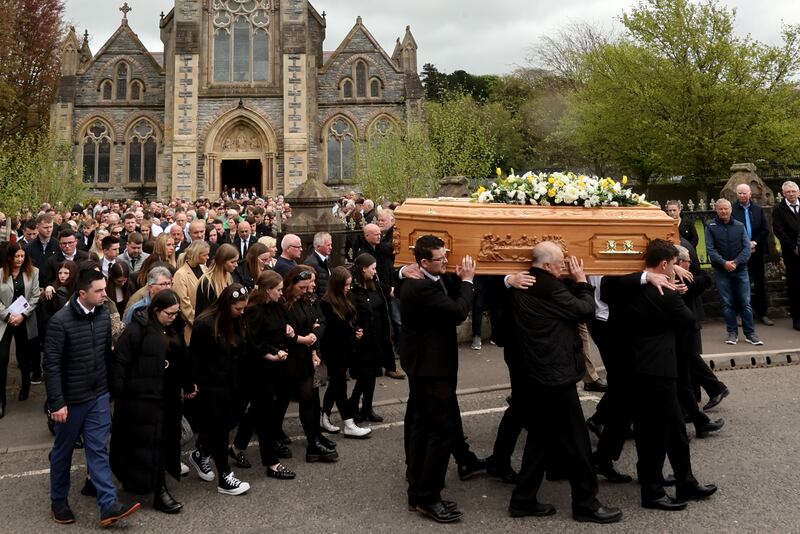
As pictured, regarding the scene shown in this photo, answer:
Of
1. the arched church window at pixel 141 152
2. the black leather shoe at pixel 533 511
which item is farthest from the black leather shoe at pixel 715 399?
the arched church window at pixel 141 152

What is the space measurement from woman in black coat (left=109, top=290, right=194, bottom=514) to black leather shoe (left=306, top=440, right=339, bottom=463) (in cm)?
123

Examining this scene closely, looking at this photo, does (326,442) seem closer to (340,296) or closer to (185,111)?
(340,296)

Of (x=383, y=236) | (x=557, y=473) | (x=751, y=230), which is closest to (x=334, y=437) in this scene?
(x=557, y=473)

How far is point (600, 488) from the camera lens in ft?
16.5

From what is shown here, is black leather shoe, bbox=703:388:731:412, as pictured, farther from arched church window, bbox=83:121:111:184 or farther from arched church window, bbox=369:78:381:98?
arched church window, bbox=83:121:111:184

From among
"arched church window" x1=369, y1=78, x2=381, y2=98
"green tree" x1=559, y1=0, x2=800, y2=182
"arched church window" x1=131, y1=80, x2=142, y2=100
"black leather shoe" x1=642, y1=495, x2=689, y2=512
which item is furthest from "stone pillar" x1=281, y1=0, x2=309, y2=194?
"black leather shoe" x1=642, y1=495, x2=689, y2=512

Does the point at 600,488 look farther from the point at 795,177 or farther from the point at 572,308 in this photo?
the point at 795,177

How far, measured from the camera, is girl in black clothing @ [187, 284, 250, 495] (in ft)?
16.4

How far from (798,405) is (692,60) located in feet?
69.6

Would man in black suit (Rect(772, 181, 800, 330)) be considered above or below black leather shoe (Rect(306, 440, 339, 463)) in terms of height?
above

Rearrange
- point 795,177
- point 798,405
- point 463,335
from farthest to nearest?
point 795,177
point 463,335
point 798,405

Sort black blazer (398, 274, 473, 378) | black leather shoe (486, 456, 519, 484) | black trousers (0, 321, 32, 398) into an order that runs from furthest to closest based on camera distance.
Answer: black trousers (0, 321, 32, 398) → black leather shoe (486, 456, 519, 484) → black blazer (398, 274, 473, 378)

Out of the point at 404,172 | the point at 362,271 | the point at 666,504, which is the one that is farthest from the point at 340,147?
the point at 666,504

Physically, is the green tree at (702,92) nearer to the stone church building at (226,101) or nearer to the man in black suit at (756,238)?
the stone church building at (226,101)
